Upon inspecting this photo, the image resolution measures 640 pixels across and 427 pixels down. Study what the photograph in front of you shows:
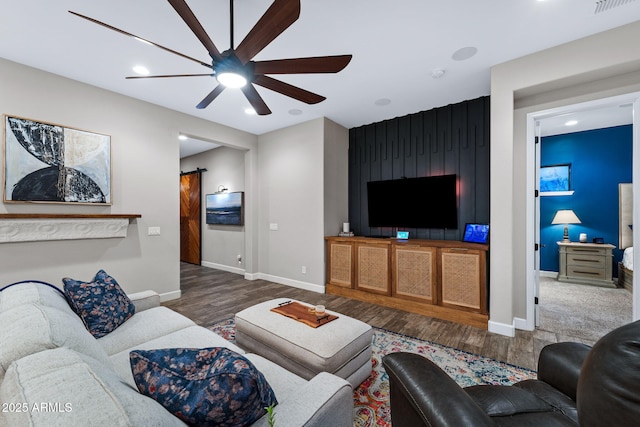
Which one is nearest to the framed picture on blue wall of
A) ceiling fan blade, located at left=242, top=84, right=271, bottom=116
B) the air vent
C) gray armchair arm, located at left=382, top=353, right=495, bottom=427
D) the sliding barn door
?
the air vent

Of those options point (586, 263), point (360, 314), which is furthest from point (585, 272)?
point (360, 314)

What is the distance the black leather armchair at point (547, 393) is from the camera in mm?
656

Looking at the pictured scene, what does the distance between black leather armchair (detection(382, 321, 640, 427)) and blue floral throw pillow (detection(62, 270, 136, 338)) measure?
1.89 meters

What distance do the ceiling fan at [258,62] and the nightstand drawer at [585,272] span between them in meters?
5.87

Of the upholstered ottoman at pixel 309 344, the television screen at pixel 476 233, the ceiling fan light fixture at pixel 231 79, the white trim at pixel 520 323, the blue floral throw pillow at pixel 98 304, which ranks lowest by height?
the white trim at pixel 520 323

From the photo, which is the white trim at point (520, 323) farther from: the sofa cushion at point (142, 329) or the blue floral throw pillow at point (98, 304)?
the blue floral throw pillow at point (98, 304)

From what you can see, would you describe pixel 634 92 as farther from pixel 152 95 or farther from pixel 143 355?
pixel 152 95

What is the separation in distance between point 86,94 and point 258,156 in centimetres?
271

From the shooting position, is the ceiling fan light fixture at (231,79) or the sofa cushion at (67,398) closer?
the sofa cushion at (67,398)

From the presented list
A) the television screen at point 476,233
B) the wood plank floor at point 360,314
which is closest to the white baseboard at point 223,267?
the wood plank floor at point 360,314

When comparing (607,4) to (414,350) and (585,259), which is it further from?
(585,259)

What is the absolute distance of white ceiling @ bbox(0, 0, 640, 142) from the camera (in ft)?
6.87

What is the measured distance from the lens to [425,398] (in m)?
1.00

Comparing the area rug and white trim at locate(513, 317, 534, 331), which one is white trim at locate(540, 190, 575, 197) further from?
the area rug
